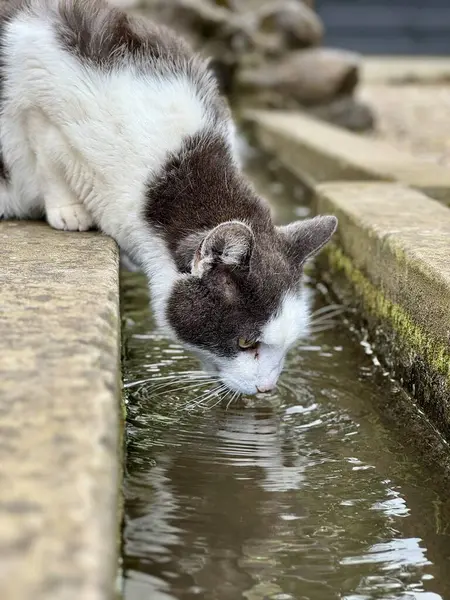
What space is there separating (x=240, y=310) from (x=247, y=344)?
0.11 metres

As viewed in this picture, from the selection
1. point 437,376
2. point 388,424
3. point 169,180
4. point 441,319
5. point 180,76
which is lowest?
point 388,424

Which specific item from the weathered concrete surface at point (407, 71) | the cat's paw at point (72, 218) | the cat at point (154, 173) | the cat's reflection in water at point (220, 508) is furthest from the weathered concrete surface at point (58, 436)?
the weathered concrete surface at point (407, 71)

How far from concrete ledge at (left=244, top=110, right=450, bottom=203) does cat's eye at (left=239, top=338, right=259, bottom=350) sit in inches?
85.6

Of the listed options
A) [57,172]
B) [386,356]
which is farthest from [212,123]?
[386,356]

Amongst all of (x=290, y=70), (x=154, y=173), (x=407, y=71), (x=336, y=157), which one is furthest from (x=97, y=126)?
(x=407, y=71)

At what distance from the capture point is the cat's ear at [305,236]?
2.90 metres

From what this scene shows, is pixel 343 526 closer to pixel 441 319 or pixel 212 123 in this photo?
pixel 441 319

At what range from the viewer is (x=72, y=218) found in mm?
3293

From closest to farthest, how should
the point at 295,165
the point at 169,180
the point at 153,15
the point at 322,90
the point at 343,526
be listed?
the point at 343,526 → the point at 169,180 → the point at 295,165 → the point at 153,15 → the point at 322,90

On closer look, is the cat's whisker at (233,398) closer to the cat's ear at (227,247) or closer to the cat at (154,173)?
the cat at (154,173)

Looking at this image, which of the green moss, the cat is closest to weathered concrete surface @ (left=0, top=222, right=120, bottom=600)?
the cat

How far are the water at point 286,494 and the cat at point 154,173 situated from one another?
0.70 ft

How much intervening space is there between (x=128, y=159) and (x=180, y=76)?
1.21ft

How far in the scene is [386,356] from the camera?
331cm
